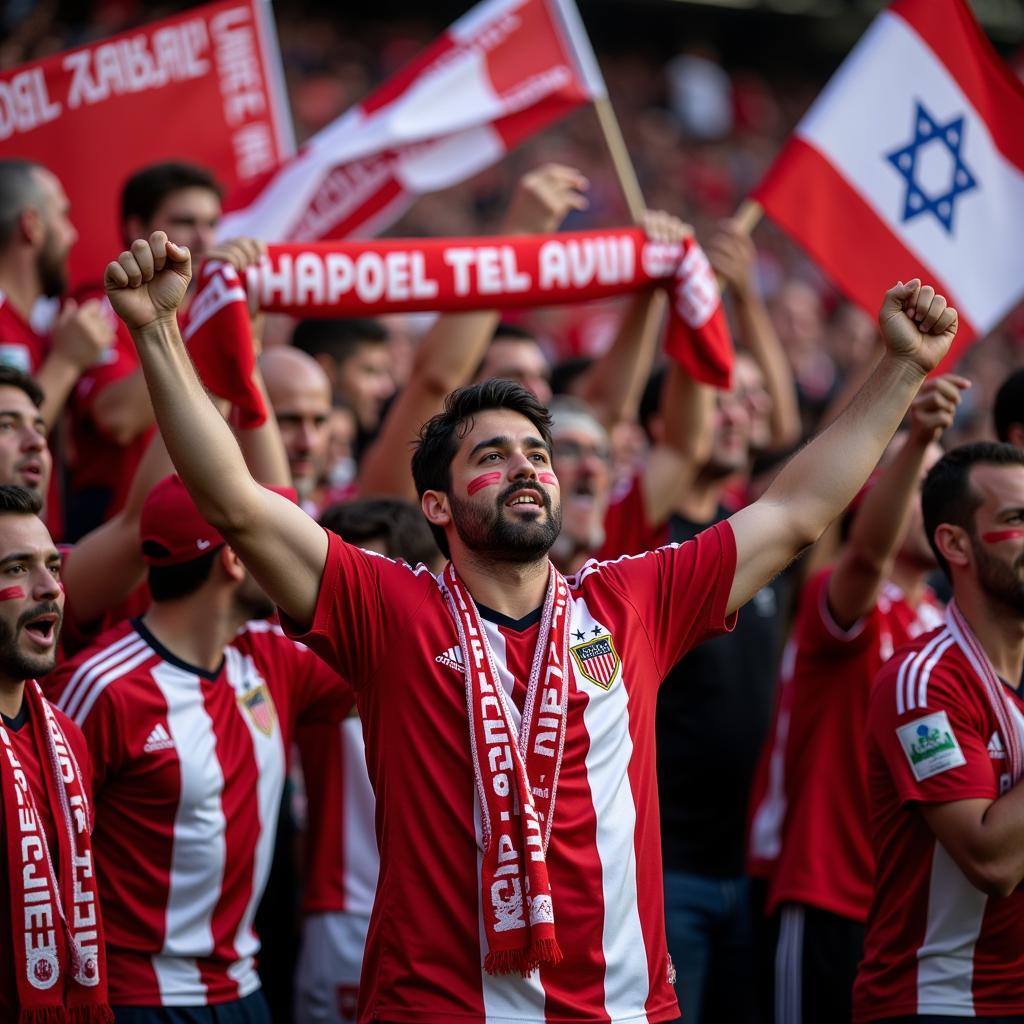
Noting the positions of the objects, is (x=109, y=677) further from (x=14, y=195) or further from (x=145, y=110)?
(x=145, y=110)

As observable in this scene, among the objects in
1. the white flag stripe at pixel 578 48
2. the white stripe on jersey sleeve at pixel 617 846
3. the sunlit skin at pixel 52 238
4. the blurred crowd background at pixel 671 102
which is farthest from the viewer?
the blurred crowd background at pixel 671 102

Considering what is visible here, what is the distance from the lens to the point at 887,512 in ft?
15.6

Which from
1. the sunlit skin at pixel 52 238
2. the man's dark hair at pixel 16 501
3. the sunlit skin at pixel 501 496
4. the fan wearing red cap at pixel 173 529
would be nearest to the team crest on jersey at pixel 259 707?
the fan wearing red cap at pixel 173 529

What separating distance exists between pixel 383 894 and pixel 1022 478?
207 cm

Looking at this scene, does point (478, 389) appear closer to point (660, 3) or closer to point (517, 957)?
point (517, 957)

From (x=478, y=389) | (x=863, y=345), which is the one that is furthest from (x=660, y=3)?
(x=478, y=389)

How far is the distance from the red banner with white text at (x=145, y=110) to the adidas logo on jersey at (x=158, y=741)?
303cm

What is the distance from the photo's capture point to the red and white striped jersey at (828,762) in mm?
5137

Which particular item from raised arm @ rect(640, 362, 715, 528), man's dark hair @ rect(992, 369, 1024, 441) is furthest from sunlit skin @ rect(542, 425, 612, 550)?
man's dark hair @ rect(992, 369, 1024, 441)

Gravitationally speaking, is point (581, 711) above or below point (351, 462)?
below

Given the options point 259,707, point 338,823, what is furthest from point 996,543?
point 338,823

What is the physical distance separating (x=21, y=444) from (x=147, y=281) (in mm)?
1313

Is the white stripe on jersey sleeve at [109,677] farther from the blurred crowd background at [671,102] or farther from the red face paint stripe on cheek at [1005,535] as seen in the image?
the blurred crowd background at [671,102]

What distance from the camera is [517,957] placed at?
133 inches
